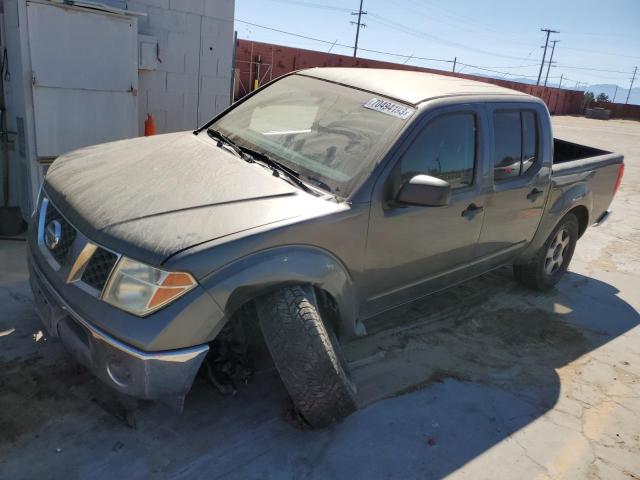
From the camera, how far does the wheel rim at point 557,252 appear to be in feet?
16.4

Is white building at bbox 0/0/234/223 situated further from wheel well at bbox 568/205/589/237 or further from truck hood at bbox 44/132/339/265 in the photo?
wheel well at bbox 568/205/589/237

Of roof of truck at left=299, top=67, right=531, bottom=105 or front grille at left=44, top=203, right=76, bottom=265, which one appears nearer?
front grille at left=44, top=203, right=76, bottom=265

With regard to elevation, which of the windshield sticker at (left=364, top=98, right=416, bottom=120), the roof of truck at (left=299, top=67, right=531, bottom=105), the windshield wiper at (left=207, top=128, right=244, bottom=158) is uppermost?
the roof of truck at (left=299, top=67, right=531, bottom=105)

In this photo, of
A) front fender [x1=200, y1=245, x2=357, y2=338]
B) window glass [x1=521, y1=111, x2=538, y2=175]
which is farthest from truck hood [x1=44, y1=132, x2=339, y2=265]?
window glass [x1=521, y1=111, x2=538, y2=175]

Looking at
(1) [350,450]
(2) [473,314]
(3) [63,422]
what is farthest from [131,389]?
(2) [473,314]

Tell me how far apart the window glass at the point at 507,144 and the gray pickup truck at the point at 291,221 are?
0.02 metres

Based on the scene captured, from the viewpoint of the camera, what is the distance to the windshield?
304 cm

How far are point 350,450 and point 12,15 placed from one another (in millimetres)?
4523

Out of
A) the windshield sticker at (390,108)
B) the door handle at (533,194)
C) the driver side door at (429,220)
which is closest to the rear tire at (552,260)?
the door handle at (533,194)

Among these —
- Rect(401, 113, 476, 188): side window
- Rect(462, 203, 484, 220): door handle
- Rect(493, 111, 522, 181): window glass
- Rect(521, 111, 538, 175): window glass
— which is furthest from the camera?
Rect(521, 111, 538, 175): window glass

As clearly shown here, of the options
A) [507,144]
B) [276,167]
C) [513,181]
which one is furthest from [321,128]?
[513,181]

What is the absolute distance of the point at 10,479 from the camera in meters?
2.38

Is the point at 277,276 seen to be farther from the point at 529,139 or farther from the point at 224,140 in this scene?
the point at 529,139

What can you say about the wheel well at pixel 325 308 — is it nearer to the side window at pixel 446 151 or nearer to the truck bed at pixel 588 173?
the side window at pixel 446 151
